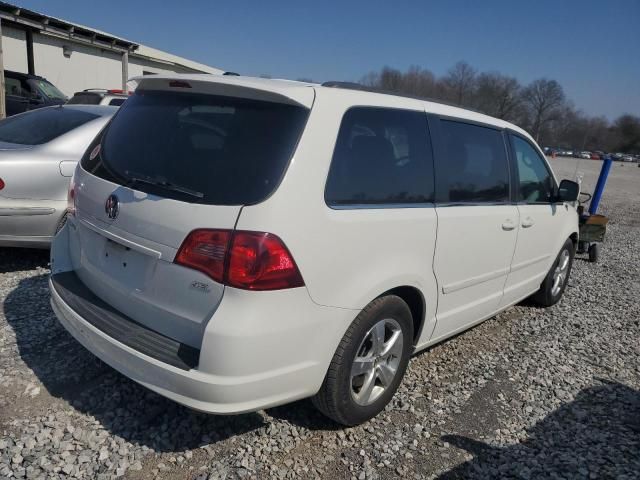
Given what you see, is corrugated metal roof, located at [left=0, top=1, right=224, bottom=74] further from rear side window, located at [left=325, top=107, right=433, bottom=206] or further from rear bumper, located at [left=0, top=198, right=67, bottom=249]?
rear side window, located at [left=325, top=107, right=433, bottom=206]

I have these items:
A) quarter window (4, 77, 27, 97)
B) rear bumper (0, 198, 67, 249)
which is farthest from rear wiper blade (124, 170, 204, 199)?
quarter window (4, 77, 27, 97)

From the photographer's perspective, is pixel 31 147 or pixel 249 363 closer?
pixel 249 363

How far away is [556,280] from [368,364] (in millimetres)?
3366

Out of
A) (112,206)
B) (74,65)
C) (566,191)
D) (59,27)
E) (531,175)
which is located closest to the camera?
(112,206)

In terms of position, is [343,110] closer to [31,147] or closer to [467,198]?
[467,198]

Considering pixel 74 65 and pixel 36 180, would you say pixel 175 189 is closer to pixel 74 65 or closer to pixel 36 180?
pixel 36 180

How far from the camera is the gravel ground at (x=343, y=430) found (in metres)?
2.47

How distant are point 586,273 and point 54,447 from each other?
6.86 metres

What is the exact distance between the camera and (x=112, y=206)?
8.26 feet

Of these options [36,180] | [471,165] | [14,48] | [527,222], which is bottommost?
[36,180]

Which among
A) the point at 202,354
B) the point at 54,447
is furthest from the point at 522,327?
the point at 54,447

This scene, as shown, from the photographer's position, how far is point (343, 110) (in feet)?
8.20

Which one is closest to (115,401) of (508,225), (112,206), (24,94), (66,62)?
(112,206)

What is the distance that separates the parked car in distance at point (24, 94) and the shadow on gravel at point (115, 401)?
35.0ft
